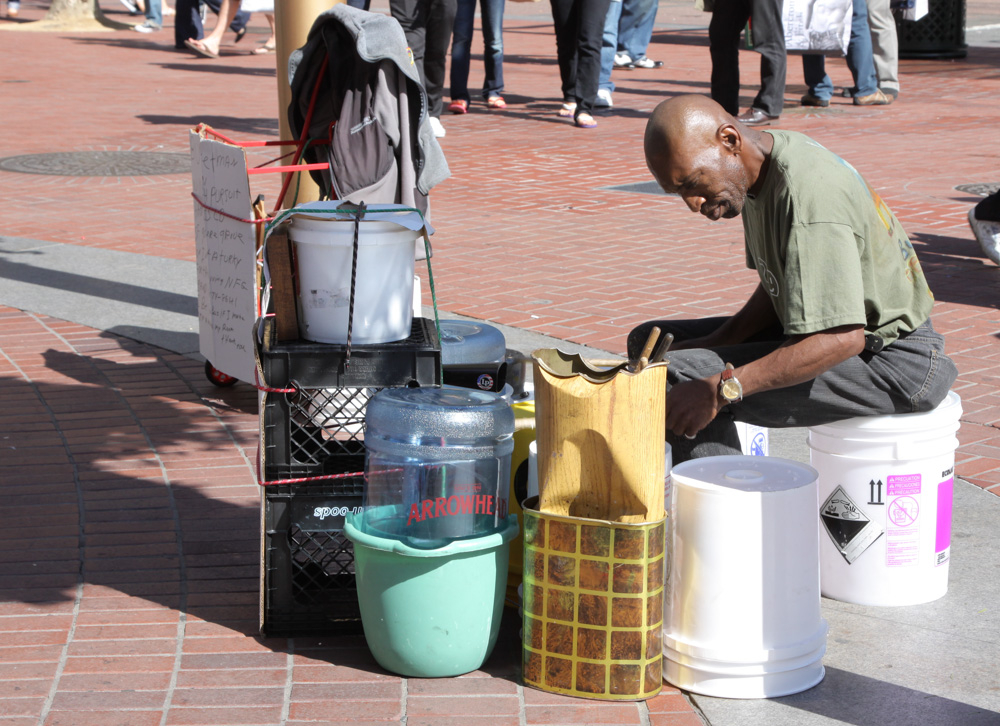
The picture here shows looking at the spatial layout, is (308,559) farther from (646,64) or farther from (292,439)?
(646,64)

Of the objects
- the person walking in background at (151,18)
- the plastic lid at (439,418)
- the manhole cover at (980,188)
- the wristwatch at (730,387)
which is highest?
the person walking in background at (151,18)

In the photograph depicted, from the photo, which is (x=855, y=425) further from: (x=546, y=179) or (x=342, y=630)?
(x=546, y=179)

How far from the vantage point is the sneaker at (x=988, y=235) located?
7.09 metres

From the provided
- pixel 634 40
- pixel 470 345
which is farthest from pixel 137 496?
pixel 634 40

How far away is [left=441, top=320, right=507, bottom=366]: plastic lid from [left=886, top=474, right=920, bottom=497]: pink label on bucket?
1.20 metres

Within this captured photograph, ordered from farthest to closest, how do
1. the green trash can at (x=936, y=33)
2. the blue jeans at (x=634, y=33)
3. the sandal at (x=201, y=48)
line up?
the sandal at (x=201, y=48), the green trash can at (x=936, y=33), the blue jeans at (x=634, y=33)

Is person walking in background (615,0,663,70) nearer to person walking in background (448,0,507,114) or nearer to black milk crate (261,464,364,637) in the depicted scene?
person walking in background (448,0,507,114)

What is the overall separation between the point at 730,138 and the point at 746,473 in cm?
85

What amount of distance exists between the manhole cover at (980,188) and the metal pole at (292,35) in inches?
219

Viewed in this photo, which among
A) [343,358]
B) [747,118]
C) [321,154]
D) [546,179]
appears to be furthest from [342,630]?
[747,118]

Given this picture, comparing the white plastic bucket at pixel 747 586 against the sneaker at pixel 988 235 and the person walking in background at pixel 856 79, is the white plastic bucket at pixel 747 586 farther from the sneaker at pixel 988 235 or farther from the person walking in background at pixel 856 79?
the person walking in background at pixel 856 79

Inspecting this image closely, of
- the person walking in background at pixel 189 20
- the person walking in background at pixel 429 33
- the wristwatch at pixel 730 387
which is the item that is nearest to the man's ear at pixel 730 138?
the wristwatch at pixel 730 387

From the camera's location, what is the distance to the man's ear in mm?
3201

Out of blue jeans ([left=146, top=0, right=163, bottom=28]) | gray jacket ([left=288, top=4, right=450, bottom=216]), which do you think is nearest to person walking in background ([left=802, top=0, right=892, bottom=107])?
gray jacket ([left=288, top=4, right=450, bottom=216])
